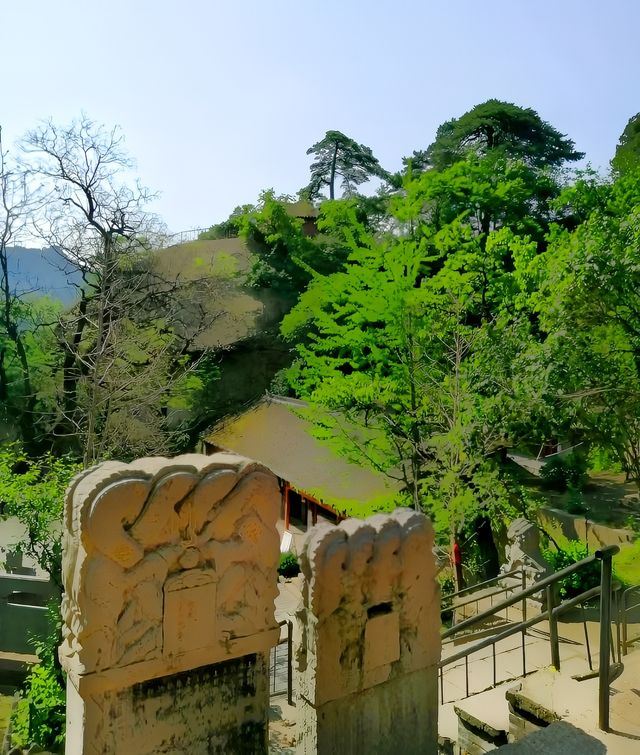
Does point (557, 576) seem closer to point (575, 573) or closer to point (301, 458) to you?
point (575, 573)

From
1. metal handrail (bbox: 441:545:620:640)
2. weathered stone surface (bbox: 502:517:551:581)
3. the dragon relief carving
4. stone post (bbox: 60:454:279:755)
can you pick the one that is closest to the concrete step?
metal handrail (bbox: 441:545:620:640)

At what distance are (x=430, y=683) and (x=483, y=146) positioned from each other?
2771cm

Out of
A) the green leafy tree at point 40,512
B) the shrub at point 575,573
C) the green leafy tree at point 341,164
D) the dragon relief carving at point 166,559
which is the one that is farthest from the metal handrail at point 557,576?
the green leafy tree at point 341,164

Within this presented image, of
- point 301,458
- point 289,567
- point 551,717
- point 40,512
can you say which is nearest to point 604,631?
point 551,717

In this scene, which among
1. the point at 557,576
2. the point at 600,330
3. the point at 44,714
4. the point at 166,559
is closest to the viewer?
the point at 166,559

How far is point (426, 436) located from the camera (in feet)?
37.1

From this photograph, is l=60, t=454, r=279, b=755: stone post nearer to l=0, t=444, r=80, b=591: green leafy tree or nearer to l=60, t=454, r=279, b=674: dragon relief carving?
l=60, t=454, r=279, b=674: dragon relief carving

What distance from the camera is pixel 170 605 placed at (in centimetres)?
346

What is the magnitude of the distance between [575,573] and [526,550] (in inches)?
32.7

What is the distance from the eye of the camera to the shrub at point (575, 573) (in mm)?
10602

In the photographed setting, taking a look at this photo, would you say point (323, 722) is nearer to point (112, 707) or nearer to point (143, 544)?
point (112, 707)

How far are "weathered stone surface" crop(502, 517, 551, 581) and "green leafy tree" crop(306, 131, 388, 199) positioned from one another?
29063 mm

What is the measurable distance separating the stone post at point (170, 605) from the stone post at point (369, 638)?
1.08 ft

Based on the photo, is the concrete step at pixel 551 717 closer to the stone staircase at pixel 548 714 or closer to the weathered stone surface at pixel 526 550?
the stone staircase at pixel 548 714
